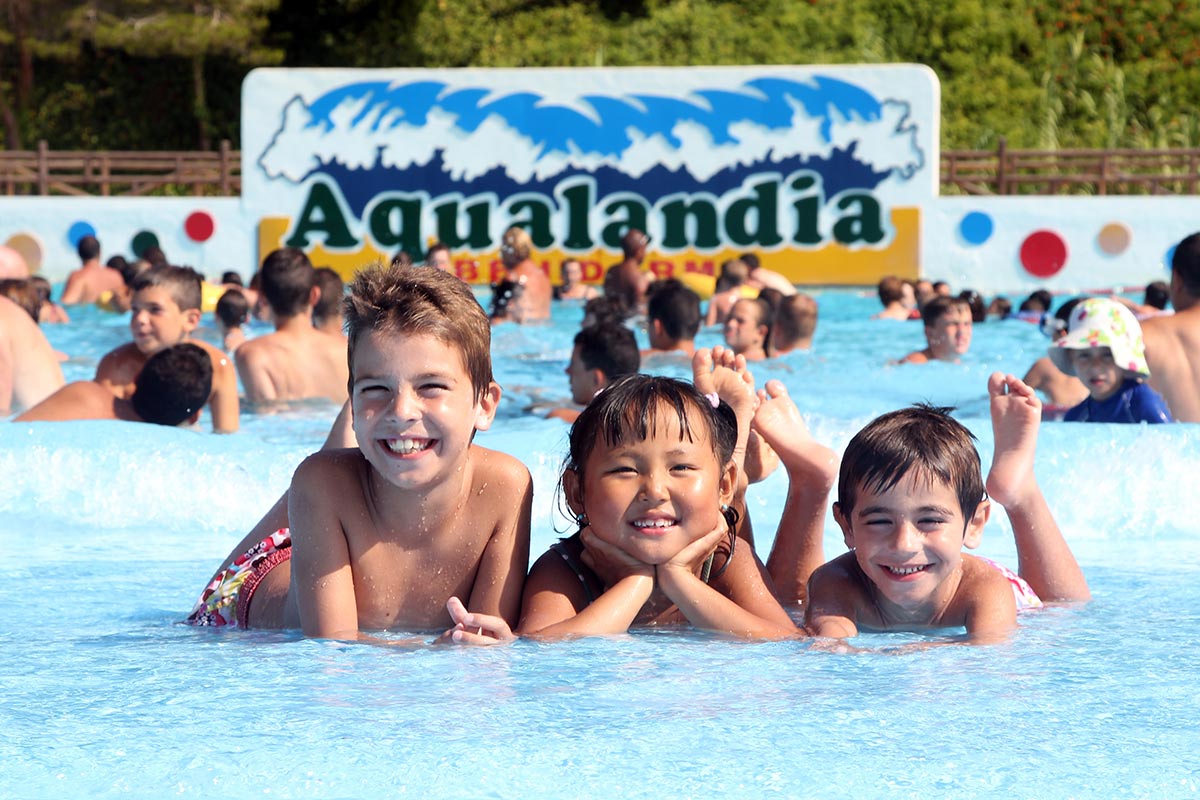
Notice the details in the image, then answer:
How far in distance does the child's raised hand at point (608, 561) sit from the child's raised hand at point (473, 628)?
258 millimetres

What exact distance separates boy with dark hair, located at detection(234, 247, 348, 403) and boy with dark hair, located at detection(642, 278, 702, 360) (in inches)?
83.3

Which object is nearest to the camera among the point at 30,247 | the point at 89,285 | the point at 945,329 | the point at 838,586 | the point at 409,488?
the point at 409,488

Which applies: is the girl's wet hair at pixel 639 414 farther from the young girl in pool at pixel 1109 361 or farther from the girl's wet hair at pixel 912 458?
the young girl in pool at pixel 1109 361

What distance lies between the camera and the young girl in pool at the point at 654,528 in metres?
3.40

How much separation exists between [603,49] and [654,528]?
2366 centimetres

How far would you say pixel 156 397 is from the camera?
20.6 ft

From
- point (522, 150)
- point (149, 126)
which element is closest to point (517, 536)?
point (522, 150)

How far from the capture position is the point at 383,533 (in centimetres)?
345

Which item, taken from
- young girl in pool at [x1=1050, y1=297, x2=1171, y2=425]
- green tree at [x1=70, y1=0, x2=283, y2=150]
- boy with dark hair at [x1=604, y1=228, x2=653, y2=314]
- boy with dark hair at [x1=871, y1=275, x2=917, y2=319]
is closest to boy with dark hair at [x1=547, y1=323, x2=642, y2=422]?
young girl in pool at [x1=1050, y1=297, x2=1171, y2=425]

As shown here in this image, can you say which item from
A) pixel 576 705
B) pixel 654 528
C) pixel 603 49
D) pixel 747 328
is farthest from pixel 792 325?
pixel 603 49

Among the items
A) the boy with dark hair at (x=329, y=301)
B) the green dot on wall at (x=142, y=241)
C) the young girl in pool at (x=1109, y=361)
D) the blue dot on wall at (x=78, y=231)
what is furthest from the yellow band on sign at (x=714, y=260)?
the young girl in pool at (x=1109, y=361)

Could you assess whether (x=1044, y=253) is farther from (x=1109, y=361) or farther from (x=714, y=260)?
(x=1109, y=361)

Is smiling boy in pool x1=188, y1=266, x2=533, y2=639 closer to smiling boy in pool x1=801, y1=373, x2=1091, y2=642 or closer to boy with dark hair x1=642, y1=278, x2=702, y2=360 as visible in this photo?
smiling boy in pool x1=801, y1=373, x2=1091, y2=642

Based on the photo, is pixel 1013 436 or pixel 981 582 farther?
pixel 1013 436
